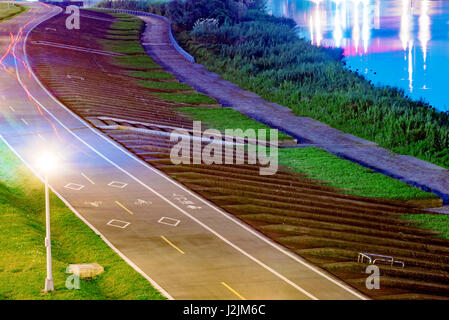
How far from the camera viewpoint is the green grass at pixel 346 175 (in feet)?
159

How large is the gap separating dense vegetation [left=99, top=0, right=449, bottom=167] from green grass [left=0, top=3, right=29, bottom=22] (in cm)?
2954

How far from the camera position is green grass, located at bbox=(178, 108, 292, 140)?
68250 mm

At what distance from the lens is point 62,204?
40531 mm

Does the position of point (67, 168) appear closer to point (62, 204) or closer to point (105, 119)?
point (62, 204)

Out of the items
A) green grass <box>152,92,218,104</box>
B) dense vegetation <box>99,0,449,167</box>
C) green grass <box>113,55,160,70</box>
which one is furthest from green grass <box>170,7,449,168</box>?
green grass <box>113,55,160,70</box>

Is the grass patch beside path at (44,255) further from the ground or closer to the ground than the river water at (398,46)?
further from the ground

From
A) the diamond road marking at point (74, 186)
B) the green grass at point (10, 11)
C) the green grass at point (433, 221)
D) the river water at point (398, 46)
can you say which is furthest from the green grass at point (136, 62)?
the green grass at point (433, 221)

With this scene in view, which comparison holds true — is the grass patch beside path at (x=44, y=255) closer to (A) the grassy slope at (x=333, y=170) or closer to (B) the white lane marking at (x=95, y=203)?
(B) the white lane marking at (x=95, y=203)

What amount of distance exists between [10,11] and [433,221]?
120136 millimetres

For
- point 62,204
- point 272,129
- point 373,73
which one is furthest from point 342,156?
point 373,73

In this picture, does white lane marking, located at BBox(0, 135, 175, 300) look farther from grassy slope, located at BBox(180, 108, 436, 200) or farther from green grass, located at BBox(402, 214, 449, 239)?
grassy slope, located at BBox(180, 108, 436, 200)

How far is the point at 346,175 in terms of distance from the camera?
52156 millimetres

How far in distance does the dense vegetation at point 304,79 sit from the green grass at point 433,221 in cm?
1541

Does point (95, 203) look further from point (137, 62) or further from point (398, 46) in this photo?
point (398, 46)
